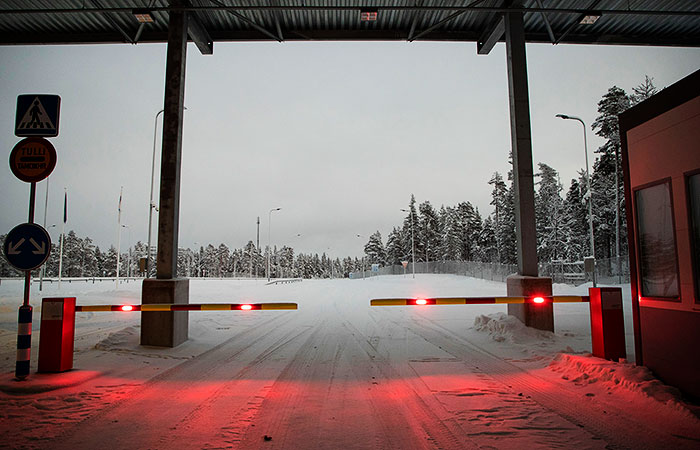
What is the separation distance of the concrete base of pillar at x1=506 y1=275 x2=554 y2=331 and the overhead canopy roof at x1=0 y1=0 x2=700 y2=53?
23.7 ft

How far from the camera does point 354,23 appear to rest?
1277 centimetres

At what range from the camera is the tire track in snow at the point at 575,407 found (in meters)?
4.19

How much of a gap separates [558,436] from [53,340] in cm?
761

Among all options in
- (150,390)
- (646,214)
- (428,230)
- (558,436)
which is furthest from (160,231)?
(428,230)

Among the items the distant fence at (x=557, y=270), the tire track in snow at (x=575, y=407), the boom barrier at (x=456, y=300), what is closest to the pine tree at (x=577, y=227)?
the distant fence at (x=557, y=270)

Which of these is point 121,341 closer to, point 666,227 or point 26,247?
point 26,247

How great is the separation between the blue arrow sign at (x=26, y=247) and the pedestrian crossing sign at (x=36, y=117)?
5.54 feet

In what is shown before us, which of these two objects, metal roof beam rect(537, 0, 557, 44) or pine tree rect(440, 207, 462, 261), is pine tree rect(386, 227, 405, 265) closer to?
pine tree rect(440, 207, 462, 261)

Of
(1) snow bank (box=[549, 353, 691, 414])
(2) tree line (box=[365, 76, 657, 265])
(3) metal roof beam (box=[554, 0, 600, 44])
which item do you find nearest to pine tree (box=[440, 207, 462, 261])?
(2) tree line (box=[365, 76, 657, 265])

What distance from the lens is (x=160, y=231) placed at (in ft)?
33.3

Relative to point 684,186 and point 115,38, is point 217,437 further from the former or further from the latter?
point 115,38

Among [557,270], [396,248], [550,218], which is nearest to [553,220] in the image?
[550,218]

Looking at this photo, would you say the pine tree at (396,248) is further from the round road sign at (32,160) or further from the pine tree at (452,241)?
the round road sign at (32,160)

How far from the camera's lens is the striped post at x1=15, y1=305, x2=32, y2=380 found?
21.1ft
